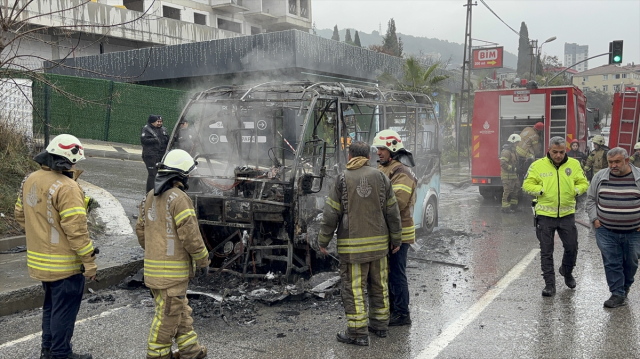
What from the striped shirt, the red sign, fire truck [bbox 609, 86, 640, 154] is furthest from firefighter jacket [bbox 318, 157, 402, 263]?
the red sign

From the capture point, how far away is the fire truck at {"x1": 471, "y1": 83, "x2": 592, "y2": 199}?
1209cm

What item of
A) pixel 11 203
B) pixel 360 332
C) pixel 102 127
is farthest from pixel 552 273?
pixel 102 127

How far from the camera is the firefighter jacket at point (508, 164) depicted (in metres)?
11.6

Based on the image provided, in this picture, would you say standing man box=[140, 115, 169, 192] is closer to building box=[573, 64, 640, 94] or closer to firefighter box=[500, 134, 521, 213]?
firefighter box=[500, 134, 521, 213]

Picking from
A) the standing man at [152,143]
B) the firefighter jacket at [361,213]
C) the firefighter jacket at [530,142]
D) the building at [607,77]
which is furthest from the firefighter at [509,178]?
the building at [607,77]

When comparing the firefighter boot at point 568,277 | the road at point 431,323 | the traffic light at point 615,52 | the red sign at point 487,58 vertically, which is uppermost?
the red sign at point 487,58

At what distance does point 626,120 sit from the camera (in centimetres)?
1373

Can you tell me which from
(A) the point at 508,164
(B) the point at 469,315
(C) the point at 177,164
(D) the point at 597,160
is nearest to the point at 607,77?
(A) the point at 508,164

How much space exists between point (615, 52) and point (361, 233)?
20970mm

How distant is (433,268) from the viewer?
6.82 metres

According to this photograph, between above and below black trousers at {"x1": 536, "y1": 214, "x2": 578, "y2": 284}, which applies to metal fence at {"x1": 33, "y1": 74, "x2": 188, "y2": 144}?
above

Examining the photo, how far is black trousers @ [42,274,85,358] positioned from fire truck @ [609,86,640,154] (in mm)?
13653

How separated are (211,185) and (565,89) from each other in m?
9.05

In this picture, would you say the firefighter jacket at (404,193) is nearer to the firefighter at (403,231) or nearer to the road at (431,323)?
the firefighter at (403,231)
